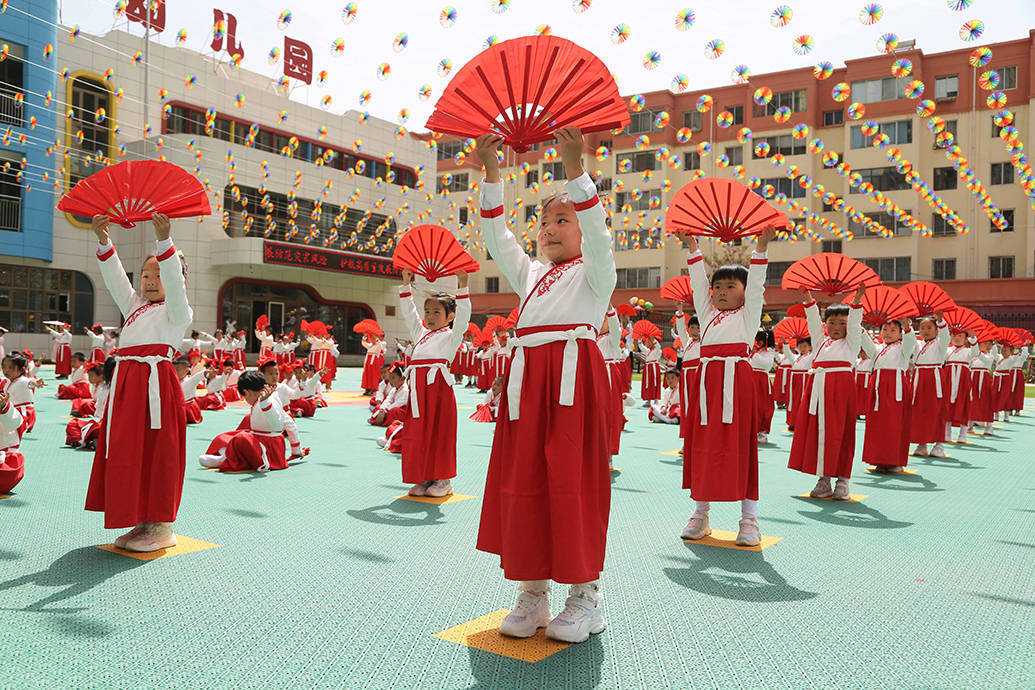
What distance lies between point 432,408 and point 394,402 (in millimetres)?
3521

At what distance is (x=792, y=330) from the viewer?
1140 cm

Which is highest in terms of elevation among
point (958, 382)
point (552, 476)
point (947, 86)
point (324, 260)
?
point (947, 86)

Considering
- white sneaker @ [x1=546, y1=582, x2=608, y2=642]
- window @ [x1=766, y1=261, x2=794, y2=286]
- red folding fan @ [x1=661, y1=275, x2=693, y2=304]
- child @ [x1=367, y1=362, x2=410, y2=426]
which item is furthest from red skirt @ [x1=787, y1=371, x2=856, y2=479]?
window @ [x1=766, y1=261, x2=794, y2=286]

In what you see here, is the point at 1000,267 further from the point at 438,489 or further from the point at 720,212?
the point at 438,489

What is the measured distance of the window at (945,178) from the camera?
98.1 ft

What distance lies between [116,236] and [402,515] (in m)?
24.9

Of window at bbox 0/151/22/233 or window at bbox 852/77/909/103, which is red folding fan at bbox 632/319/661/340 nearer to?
window at bbox 0/151/22/233

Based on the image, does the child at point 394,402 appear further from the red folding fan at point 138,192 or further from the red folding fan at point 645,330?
the red folding fan at point 645,330

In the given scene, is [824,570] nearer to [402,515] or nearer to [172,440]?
[402,515]

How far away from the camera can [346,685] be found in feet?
7.79

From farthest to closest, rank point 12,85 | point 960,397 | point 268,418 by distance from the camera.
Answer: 1. point 12,85
2. point 960,397
3. point 268,418

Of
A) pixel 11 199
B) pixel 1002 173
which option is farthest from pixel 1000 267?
pixel 11 199

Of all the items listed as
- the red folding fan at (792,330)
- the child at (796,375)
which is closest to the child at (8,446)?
the child at (796,375)

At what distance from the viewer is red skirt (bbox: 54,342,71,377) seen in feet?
59.5
